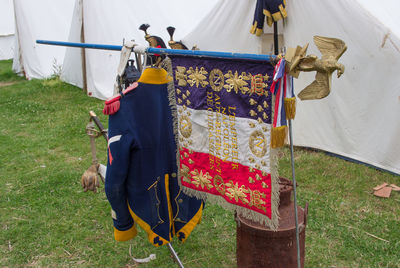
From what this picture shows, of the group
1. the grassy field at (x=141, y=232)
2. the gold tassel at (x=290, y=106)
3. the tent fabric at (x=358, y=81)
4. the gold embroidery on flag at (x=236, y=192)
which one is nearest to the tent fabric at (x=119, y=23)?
the grassy field at (x=141, y=232)

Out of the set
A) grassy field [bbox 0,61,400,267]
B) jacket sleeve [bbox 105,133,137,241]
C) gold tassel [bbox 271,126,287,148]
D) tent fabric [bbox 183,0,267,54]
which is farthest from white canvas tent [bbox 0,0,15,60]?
gold tassel [bbox 271,126,287,148]

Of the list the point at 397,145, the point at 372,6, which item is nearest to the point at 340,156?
the point at 397,145

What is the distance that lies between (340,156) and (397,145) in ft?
2.49

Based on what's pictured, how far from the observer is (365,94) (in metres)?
4.63

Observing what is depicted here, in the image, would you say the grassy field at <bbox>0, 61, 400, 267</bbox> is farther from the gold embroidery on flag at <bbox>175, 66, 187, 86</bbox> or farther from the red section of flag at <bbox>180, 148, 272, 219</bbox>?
the gold embroidery on flag at <bbox>175, 66, 187, 86</bbox>

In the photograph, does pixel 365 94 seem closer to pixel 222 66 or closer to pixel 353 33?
pixel 353 33

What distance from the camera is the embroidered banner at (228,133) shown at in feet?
6.41

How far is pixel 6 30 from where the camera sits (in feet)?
53.7

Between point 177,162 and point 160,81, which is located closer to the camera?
point 160,81

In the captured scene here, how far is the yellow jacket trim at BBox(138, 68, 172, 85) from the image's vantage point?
2309mm

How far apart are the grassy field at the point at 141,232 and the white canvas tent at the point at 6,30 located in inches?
494

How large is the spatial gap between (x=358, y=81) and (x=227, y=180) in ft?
10.4

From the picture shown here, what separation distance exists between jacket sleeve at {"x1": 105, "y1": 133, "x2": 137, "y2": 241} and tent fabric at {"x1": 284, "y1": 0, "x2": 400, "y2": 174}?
130 inches

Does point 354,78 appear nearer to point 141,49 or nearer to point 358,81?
point 358,81
